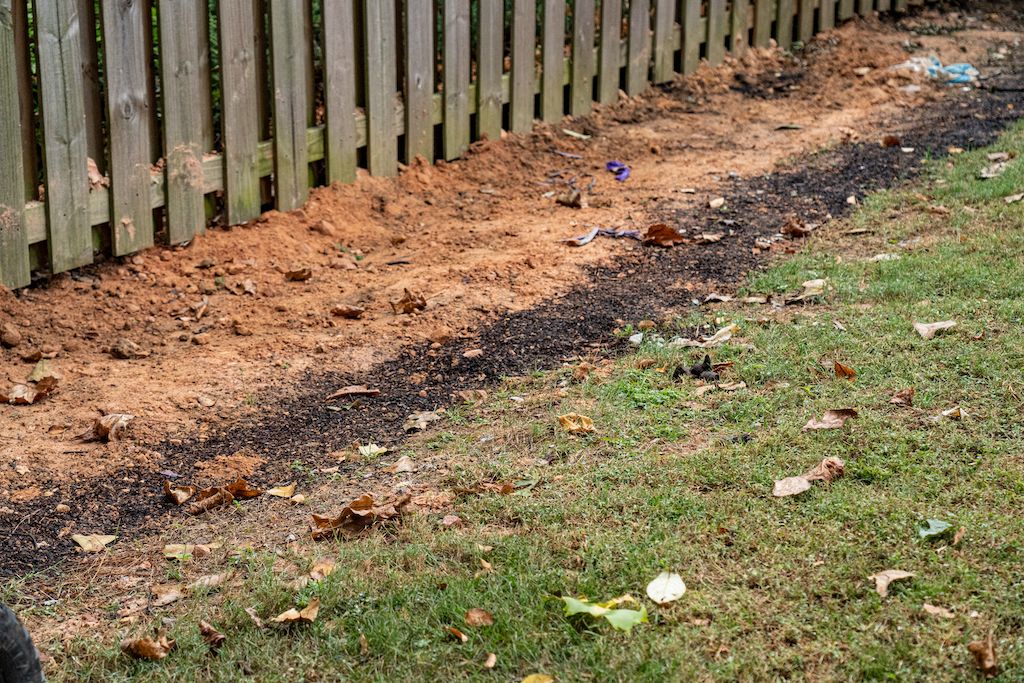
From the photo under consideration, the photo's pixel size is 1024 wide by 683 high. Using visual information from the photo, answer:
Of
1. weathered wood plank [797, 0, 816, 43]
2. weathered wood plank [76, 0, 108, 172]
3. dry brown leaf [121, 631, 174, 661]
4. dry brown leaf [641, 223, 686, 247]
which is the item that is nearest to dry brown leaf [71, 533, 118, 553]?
dry brown leaf [121, 631, 174, 661]

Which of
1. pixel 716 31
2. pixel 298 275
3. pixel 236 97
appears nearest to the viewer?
pixel 298 275

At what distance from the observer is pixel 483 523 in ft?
12.8

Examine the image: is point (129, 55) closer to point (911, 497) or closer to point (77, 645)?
point (77, 645)

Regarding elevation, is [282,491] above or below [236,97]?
below

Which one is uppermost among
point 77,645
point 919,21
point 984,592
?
point 919,21

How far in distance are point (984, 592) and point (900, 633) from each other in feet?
0.96

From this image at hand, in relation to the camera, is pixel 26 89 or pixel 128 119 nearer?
pixel 26 89

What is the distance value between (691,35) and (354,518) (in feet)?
22.3

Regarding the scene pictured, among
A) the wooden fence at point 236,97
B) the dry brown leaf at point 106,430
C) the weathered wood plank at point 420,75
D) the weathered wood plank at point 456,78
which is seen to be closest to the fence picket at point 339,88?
the wooden fence at point 236,97

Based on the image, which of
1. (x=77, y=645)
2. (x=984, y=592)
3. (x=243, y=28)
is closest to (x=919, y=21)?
(x=243, y=28)

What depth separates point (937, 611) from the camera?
324 cm

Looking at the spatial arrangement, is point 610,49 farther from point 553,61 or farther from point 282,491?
point 282,491

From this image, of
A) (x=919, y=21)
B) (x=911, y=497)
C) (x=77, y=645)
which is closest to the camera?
(x=77, y=645)

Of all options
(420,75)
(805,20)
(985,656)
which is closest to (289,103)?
(420,75)
